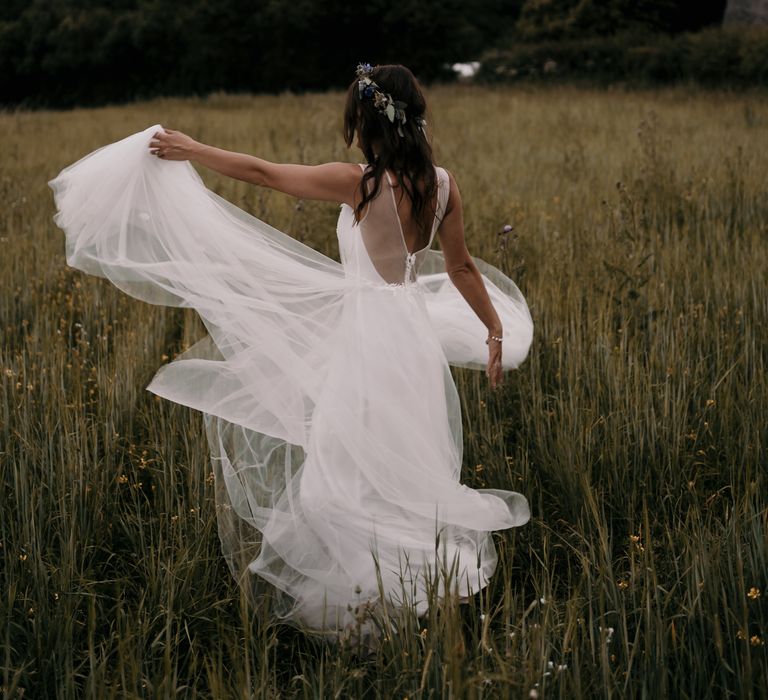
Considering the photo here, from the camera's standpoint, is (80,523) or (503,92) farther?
(503,92)

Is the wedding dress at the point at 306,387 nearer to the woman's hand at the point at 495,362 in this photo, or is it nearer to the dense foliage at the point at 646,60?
the woman's hand at the point at 495,362

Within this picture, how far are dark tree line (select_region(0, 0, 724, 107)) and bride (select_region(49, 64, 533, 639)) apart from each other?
→ 2556 centimetres

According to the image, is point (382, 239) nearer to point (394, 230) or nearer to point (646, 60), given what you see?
point (394, 230)

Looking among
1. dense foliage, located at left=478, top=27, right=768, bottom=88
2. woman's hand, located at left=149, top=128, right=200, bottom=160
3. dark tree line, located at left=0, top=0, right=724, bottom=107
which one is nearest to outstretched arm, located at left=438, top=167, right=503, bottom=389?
woman's hand, located at left=149, top=128, right=200, bottom=160

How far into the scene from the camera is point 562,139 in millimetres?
10508

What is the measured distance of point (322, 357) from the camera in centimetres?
264

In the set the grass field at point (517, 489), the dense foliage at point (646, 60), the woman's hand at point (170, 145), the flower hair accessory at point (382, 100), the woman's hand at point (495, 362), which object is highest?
the dense foliage at point (646, 60)

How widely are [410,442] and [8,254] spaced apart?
3959mm

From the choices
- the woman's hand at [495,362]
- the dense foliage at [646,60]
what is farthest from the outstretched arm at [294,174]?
the dense foliage at [646,60]

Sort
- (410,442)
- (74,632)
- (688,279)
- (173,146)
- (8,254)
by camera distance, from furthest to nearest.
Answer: (8,254)
(688,279)
(173,146)
(410,442)
(74,632)

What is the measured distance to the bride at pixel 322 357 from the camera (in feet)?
7.99

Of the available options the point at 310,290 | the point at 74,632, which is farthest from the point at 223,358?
the point at 74,632

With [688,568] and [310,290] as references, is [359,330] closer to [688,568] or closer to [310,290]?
[310,290]

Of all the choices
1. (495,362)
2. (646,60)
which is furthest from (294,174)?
(646,60)
